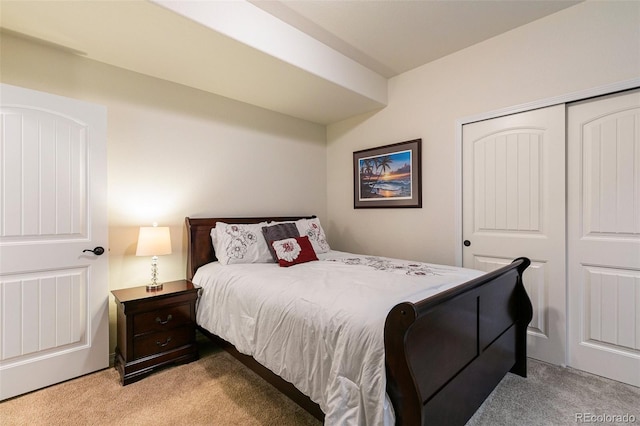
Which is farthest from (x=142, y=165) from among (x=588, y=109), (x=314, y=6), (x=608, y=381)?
(x=608, y=381)

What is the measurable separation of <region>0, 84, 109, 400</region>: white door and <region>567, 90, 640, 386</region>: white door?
3686 mm

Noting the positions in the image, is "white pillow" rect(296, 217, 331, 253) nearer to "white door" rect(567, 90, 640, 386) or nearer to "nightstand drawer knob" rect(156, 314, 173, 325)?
"nightstand drawer knob" rect(156, 314, 173, 325)

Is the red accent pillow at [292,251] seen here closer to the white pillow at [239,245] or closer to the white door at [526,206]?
the white pillow at [239,245]

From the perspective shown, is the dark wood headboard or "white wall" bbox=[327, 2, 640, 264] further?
the dark wood headboard

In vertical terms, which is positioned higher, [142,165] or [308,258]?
[142,165]

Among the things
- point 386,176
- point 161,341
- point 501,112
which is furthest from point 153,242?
point 501,112

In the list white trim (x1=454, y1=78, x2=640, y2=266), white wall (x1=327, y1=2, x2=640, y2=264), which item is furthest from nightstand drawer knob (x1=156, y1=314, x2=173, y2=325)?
white trim (x1=454, y1=78, x2=640, y2=266)

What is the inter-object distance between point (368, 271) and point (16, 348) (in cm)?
245

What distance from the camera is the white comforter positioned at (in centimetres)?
124

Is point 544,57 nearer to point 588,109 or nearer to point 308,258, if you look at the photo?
point 588,109

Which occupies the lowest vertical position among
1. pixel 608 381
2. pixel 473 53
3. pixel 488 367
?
pixel 608 381

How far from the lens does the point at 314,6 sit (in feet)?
7.33

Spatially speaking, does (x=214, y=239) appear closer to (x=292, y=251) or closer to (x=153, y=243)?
(x=153, y=243)

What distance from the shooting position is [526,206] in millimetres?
2514
